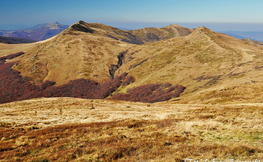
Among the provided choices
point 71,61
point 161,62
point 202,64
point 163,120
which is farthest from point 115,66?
point 163,120

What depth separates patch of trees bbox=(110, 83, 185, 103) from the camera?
246 feet

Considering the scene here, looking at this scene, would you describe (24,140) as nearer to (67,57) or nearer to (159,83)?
(159,83)

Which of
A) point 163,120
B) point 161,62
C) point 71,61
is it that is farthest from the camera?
point 71,61

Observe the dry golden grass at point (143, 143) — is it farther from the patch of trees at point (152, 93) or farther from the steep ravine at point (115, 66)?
the steep ravine at point (115, 66)

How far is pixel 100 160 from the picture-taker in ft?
30.0

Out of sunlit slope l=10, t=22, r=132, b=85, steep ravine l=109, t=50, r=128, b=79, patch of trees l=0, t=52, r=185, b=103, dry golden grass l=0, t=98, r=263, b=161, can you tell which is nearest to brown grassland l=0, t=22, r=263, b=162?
dry golden grass l=0, t=98, r=263, b=161

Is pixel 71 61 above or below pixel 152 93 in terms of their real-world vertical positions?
above

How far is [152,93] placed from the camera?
87.1 m

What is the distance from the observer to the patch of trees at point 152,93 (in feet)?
246

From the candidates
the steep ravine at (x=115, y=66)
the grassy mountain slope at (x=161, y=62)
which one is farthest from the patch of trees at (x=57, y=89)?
the steep ravine at (x=115, y=66)

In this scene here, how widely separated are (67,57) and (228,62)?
160543 mm

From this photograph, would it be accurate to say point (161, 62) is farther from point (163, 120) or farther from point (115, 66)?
point (163, 120)

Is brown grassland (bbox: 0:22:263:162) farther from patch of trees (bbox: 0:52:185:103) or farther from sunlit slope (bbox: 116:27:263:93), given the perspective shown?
patch of trees (bbox: 0:52:185:103)

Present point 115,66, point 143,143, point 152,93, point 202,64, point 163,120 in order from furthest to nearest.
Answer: point 115,66 < point 202,64 < point 152,93 < point 163,120 < point 143,143
